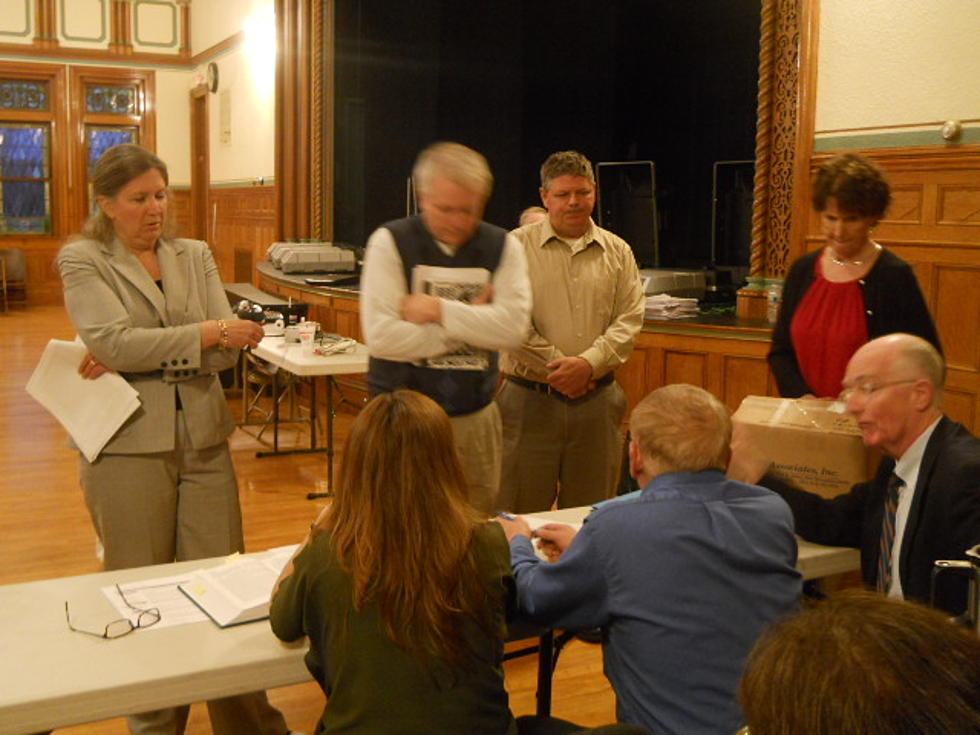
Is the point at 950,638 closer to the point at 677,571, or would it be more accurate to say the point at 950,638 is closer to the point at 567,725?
the point at 677,571

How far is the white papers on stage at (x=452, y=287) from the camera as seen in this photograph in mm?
2678

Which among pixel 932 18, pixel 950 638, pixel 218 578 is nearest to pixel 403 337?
pixel 218 578

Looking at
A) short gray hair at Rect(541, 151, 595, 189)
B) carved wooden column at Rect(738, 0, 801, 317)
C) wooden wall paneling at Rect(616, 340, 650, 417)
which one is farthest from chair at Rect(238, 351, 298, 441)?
short gray hair at Rect(541, 151, 595, 189)

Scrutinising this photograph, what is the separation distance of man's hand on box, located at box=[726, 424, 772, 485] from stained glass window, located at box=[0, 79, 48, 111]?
49.6 feet

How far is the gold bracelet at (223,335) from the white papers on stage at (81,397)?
266 mm

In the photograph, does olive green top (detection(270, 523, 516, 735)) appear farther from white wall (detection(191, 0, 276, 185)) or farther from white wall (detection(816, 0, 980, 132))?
white wall (detection(191, 0, 276, 185))

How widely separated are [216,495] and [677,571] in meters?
1.56

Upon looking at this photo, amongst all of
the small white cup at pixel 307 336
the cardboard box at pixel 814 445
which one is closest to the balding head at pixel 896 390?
the cardboard box at pixel 814 445

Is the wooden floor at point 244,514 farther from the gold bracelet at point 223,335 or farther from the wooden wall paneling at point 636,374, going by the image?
the wooden wall paneling at point 636,374

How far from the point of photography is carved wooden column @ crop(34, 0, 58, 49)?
49.1ft

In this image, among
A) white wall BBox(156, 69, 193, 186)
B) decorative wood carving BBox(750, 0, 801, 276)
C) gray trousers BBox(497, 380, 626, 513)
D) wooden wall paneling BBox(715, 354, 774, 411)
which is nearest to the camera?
gray trousers BBox(497, 380, 626, 513)

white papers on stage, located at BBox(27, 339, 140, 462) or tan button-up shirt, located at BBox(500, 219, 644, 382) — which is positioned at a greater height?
tan button-up shirt, located at BBox(500, 219, 644, 382)

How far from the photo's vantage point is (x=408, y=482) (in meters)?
1.79

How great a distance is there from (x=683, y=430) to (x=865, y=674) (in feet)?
4.03
